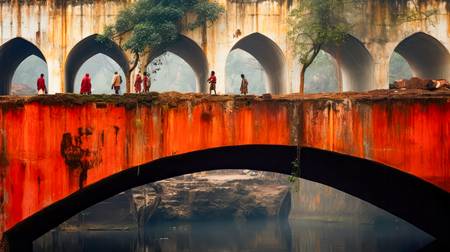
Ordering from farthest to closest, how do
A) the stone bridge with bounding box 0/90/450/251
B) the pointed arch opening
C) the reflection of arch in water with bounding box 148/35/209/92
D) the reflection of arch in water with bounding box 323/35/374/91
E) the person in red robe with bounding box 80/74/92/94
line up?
the reflection of arch in water with bounding box 323/35/374/91 → the pointed arch opening → the reflection of arch in water with bounding box 148/35/209/92 → the person in red robe with bounding box 80/74/92/94 → the stone bridge with bounding box 0/90/450/251

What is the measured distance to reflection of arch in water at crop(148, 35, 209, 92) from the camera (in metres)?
31.1

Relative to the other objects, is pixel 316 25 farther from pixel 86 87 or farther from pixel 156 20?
pixel 86 87

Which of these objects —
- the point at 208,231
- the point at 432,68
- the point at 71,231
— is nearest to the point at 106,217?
the point at 71,231

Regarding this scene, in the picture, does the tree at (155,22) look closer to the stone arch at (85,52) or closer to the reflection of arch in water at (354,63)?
the stone arch at (85,52)

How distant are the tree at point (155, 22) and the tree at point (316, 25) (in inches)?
126

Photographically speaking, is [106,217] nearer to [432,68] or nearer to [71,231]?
[71,231]

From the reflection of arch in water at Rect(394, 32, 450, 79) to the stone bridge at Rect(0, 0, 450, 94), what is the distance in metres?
0.05

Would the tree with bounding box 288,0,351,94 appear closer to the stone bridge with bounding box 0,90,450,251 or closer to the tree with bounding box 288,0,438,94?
the tree with bounding box 288,0,438,94

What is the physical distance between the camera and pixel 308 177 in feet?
81.2

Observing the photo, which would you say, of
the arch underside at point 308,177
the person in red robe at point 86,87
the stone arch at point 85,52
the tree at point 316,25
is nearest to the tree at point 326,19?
the tree at point 316,25

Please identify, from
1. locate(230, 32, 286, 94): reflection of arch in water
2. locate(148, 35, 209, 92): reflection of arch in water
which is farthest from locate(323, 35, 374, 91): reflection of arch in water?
locate(148, 35, 209, 92): reflection of arch in water

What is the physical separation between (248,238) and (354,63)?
32.5 ft

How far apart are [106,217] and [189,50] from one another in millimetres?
12329

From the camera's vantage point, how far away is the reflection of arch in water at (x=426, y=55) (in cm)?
3156
